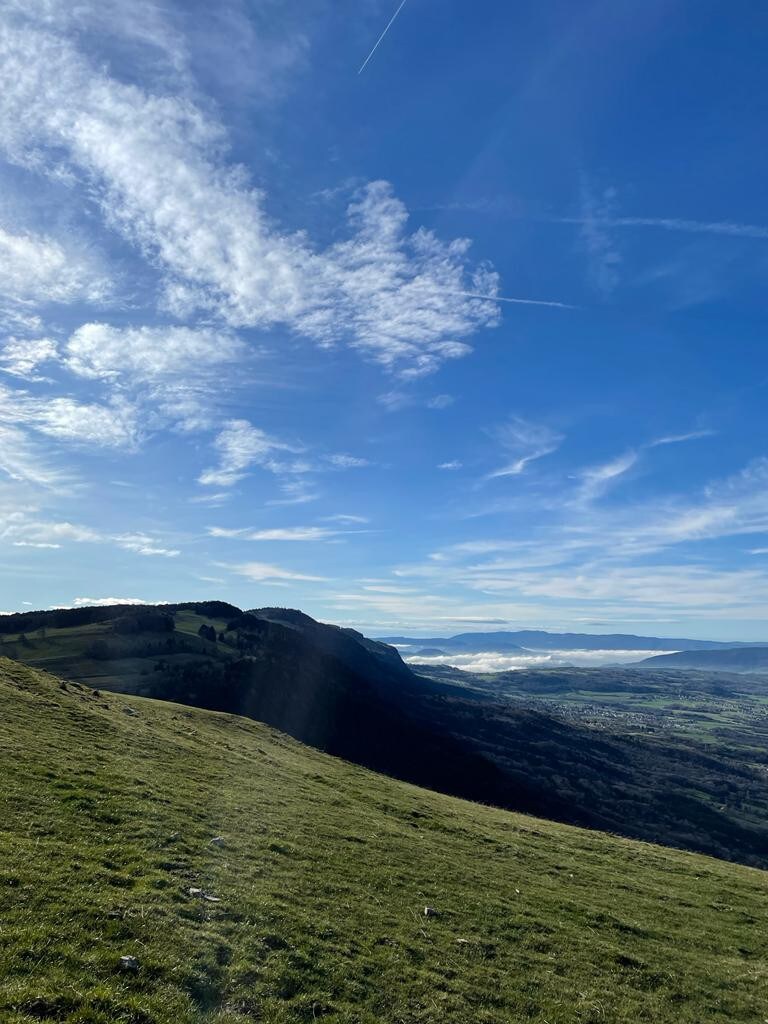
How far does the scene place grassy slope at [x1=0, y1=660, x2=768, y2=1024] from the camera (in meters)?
14.8

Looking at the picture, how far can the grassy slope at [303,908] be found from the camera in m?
14.8

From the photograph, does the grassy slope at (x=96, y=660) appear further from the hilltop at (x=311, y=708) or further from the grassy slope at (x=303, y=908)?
the grassy slope at (x=303, y=908)

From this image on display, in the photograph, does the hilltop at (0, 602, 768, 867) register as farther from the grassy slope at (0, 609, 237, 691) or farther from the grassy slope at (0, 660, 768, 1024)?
the grassy slope at (0, 660, 768, 1024)

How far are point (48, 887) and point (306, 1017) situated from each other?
323 inches

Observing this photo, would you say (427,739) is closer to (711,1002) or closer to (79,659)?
(79,659)

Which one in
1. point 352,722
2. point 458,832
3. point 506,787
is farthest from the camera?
point 352,722

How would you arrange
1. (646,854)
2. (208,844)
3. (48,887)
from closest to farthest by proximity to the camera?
(48,887)
(208,844)
(646,854)

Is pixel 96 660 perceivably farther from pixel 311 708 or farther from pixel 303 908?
pixel 303 908

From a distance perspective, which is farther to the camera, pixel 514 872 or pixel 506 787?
pixel 506 787

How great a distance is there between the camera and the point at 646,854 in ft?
140

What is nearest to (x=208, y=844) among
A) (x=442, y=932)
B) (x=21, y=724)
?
(x=442, y=932)

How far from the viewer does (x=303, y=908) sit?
2056cm

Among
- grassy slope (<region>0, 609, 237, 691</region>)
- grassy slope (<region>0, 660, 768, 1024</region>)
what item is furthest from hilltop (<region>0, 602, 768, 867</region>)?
grassy slope (<region>0, 660, 768, 1024</region>)

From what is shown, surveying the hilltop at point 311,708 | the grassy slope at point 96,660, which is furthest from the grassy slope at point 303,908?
the hilltop at point 311,708
